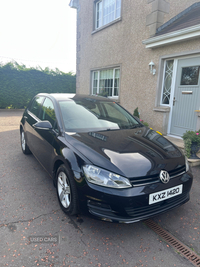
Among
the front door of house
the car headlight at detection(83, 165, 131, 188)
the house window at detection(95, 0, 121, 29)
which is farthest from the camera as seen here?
the house window at detection(95, 0, 121, 29)

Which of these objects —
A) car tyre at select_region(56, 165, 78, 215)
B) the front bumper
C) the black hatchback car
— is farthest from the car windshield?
the front bumper

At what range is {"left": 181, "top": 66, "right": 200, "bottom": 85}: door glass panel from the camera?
220 inches

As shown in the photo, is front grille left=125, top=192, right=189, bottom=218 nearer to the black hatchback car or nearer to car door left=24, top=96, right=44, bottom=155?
the black hatchback car

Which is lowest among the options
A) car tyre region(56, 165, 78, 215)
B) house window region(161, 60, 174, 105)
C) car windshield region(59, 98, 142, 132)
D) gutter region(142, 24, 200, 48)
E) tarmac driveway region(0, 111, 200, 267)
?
tarmac driveway region(0, 111, 200, 267)

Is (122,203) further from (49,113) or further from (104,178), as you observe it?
(49,113)

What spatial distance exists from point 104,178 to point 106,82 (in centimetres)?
809

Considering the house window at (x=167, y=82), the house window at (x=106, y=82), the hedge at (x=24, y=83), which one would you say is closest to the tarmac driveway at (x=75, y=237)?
the house window at (x=167, y=82)

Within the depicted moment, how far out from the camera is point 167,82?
650 centimetres

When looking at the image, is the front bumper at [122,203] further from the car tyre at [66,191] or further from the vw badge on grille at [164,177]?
the car tyre at [66,191]

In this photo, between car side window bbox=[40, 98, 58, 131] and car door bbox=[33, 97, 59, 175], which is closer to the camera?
car door bbox=[33, 97, 59, 175]

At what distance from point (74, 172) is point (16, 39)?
124 ft

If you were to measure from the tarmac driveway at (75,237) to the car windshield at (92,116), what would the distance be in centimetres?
123

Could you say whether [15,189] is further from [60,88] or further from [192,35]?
[60,88]

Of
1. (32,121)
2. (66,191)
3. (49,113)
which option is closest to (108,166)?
(66,191)
